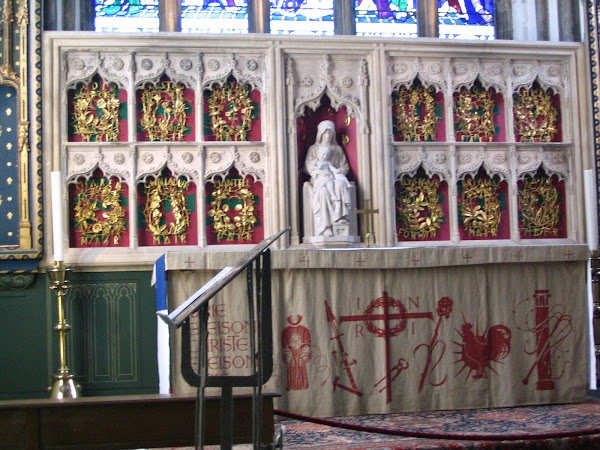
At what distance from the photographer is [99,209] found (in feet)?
21.8

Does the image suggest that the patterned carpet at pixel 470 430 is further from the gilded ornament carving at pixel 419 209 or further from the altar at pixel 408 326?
the gilded ornament carving at pixel 419 209

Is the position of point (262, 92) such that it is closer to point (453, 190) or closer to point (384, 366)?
point (453, 190)

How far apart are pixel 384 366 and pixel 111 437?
240 cm

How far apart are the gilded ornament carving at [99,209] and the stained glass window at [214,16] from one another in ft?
5.85

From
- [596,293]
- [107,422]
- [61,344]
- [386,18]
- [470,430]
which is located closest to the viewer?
[107,422]

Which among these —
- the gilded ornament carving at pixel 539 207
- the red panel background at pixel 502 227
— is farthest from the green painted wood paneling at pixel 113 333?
the gilded ornament carving at pixel 539 207

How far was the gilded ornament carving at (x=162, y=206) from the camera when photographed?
6.69m

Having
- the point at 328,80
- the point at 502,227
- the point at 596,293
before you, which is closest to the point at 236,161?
the point at 328,80

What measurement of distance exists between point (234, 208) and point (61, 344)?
1802mm

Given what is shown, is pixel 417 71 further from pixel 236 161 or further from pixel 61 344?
pixel 61 344

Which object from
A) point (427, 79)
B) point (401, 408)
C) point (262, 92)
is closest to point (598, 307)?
point (401, 408)

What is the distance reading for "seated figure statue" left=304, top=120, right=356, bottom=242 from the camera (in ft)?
21.5

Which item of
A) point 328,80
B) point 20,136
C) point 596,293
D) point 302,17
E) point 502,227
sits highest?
point 302,17

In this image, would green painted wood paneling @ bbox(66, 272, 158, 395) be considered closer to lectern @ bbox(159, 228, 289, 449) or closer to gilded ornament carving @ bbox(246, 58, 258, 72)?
gilded ornament carving @ bbox(246, 58, 258, 72)
